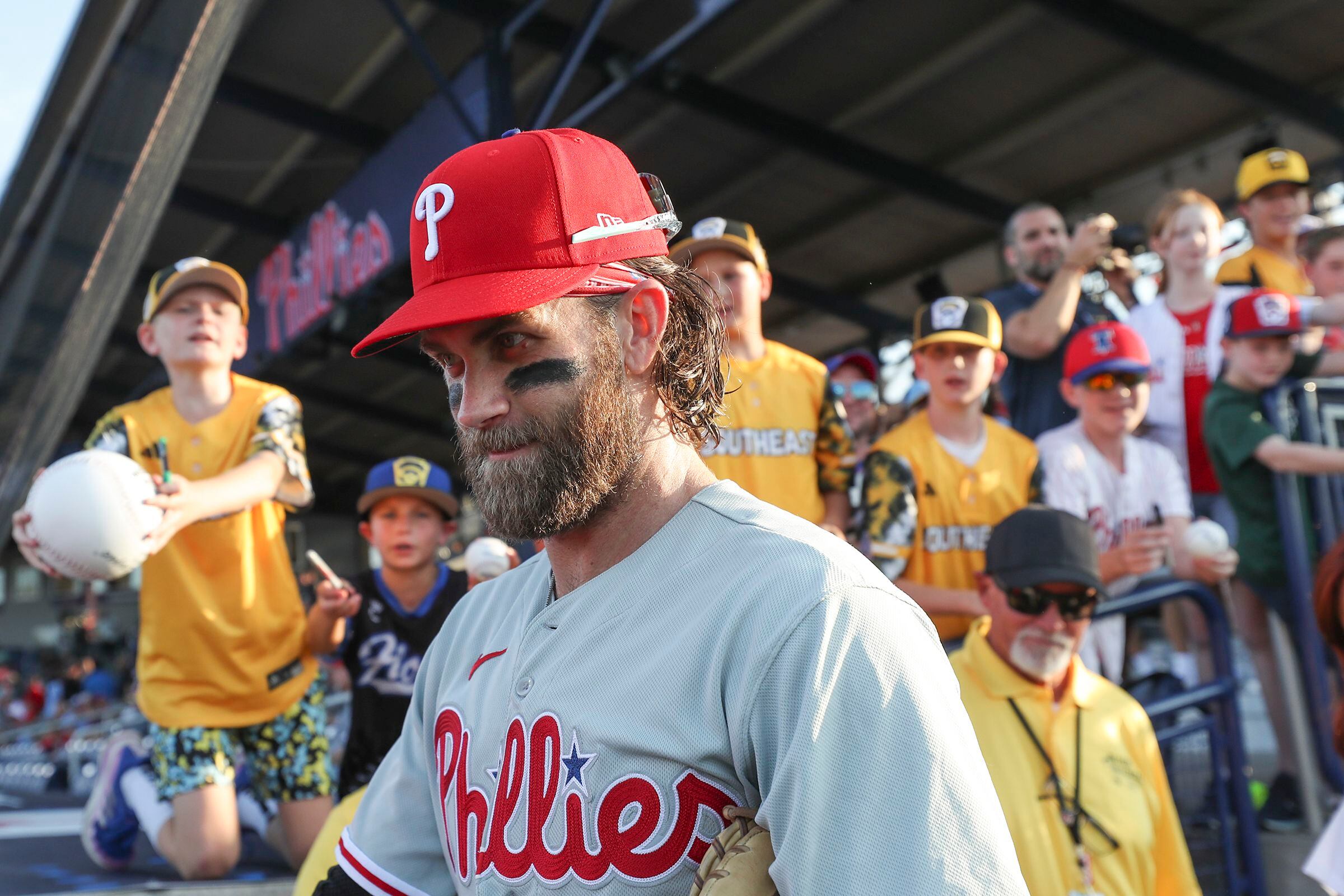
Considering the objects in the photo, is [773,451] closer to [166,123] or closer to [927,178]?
[166,123]

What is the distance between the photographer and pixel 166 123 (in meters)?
4.89

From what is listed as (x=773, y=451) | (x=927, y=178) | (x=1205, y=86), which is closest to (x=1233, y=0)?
(x=1205, y=86)

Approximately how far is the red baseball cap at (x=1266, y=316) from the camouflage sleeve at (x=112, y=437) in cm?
390

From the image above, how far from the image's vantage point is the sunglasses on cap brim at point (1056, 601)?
292cm

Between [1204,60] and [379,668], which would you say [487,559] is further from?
[1204,60]

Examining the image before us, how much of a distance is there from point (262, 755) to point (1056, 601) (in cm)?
275

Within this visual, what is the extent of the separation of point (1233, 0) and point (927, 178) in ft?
10.8

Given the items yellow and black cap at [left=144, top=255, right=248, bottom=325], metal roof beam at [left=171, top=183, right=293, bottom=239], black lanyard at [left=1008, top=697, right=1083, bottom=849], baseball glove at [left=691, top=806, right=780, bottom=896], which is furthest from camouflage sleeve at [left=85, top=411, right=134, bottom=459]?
metal roof beam at [left=171, top=183, right=293, bottom=239]

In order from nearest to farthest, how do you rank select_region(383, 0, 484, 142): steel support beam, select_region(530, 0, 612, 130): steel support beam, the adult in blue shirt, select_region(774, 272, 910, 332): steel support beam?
the adult in blue shirt → select_region(530, 0, 612, 130): steel support beam → select_region(383, 0, 484, 142): steel support beam → select_region(774, 272, 910, 332): steel support beam

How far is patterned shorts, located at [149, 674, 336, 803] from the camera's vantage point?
145 inches

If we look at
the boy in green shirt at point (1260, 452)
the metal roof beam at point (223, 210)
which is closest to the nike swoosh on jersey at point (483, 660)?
the boy in green shirt at point (1260, 452)

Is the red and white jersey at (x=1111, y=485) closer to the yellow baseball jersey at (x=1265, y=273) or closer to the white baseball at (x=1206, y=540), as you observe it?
the white baseball at (x=1206, y=540)

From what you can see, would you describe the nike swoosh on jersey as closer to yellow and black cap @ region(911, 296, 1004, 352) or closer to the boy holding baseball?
the boy holding baseball

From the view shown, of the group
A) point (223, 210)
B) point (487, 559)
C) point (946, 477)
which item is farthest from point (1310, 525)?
point (223, 210)
